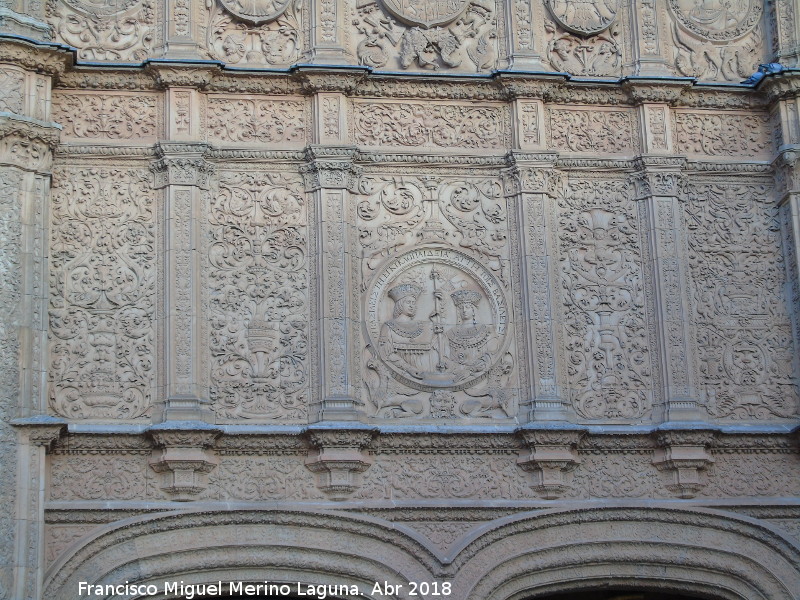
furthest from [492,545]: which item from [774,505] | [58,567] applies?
[58,567]

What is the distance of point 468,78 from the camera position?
13.2 meters

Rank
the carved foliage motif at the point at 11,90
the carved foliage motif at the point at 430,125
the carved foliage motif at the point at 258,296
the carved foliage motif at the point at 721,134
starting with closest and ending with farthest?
the carved foliage motif at the point at 11,90 < the carved foliage motif at the point at 258,296 < the carved foliage motif at the point at 430,125 < the carved foliage motif at the point at 721,134

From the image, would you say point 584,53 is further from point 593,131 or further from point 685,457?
point 685,457

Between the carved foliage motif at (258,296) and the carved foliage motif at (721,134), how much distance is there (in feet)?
11.2

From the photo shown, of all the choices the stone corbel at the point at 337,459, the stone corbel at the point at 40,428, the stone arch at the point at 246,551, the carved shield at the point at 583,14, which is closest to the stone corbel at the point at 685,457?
the stone arch at the point at 246,551

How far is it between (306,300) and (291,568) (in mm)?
2191

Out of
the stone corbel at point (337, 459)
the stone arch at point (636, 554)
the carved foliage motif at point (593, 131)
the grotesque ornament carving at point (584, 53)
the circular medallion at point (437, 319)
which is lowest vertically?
the stone arch at point (636, 554)

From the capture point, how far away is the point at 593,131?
13328mm

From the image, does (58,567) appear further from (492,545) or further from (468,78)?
(468,78)

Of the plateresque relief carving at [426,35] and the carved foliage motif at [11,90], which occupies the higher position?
the plateresque relief carving at [426,35]

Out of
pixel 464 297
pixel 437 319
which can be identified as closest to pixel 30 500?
pixel 437 319

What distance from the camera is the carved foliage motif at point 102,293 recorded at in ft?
39.6

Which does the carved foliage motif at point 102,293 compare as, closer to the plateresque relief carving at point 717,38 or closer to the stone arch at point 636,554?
the stone arch at point 636,554

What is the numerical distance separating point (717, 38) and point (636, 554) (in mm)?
4711
